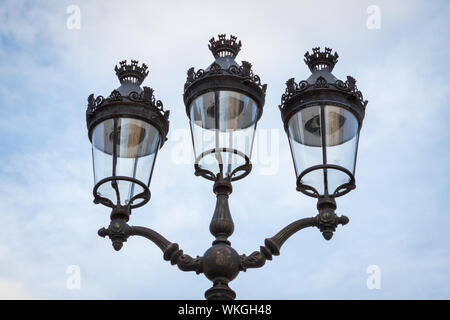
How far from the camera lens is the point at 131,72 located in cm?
1031

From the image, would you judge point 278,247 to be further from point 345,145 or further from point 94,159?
point 94,159

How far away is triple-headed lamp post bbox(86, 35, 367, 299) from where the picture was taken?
9273 mm

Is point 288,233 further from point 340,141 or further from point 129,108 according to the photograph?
point 129,108

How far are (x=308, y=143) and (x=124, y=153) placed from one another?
5.25 ft

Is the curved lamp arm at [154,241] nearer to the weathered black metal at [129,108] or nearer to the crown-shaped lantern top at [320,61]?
the weathered black metal at [129,108]

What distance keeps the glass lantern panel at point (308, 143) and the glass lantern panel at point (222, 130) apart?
1.27ft

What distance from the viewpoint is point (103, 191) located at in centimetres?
962

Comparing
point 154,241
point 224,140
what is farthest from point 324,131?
point 154,241

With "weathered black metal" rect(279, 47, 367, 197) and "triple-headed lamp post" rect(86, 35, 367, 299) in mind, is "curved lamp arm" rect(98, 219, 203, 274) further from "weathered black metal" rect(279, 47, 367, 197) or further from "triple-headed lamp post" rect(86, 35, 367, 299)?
"weathered black metal" rect(279, 47, 367, 197)

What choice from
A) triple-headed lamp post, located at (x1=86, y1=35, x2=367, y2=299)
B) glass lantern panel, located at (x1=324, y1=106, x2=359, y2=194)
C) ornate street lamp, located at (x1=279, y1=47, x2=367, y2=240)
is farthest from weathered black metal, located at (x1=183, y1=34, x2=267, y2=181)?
glass lantern panel, located at (x1=324, y1=106, x2=359, y2=194)

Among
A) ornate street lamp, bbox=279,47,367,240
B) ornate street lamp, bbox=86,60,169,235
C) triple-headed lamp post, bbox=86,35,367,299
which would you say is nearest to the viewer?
triple-headed lamp post, bbox=86,35,367,299

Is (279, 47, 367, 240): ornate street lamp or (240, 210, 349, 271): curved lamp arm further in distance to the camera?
(279, 47, 367, 240): ornate street lamp

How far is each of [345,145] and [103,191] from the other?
6.98 feet
